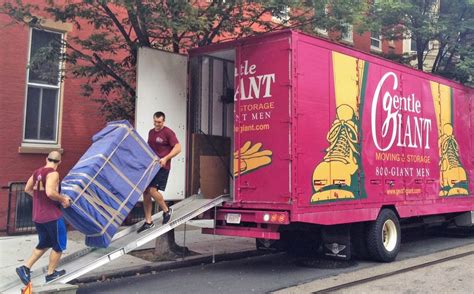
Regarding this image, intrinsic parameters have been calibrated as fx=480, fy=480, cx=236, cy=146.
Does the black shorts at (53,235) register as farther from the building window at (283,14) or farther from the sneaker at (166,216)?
the building window at (283,14)

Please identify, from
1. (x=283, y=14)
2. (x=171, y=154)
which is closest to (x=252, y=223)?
(x=171, y=154)

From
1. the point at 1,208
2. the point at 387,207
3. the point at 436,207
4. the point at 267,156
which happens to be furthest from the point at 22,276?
the point at 436,207

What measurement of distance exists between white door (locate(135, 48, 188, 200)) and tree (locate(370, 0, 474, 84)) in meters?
7.05

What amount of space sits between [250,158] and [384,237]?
10.6 feet

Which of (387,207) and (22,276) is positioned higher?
(387,207)

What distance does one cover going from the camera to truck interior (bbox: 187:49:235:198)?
8.92 metres

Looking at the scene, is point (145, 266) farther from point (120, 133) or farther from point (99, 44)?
point (99, 44)

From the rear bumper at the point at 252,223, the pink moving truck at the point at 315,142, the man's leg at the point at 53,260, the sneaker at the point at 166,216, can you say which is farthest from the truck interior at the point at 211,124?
the man's leg at the point at 53,260

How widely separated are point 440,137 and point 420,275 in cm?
408

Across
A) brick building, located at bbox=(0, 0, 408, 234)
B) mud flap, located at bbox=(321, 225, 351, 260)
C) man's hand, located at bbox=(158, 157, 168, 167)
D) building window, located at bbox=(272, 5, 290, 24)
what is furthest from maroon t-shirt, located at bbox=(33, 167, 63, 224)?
building window, located at bbox=(272, 5, 290, 24)

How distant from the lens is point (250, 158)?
25.7 ft

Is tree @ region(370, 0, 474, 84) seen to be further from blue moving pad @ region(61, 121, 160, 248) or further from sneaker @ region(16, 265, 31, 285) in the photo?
sneaker @ region(16, 265, 31, 285)

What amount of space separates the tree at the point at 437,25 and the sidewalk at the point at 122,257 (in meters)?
7.50

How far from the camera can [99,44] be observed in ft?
30.4
